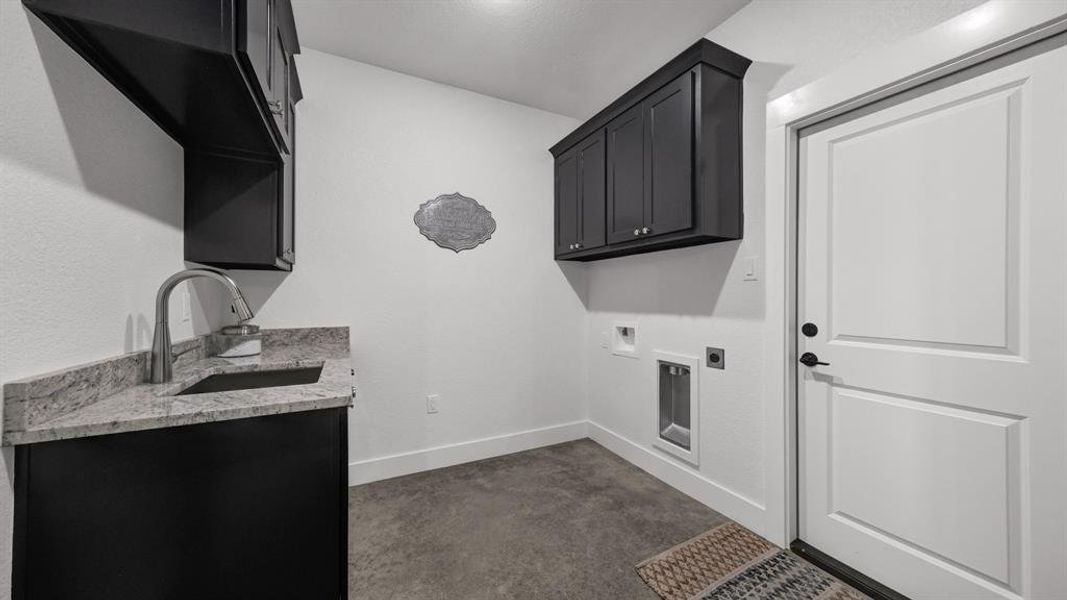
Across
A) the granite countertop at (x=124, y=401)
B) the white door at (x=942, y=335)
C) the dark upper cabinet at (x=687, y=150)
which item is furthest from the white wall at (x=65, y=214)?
the white door at (x=942, y=335)

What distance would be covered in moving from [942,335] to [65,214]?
279 cm

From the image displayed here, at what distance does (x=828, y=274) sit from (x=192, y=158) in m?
2.89

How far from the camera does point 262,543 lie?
993 mm

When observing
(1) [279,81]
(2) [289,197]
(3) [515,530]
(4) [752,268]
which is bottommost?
(3) [515,530]

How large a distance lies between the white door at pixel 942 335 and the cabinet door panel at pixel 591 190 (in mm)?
1099

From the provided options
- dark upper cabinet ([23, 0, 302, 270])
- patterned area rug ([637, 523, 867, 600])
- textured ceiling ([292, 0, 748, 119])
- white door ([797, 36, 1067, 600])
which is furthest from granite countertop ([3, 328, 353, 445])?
white door ([797, 36, 1067, 600])

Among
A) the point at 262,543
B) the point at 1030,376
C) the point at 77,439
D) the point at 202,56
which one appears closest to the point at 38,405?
the point at 77,439

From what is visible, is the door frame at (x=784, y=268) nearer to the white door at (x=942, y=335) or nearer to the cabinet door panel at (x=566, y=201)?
the white door at (x=942, y=335)

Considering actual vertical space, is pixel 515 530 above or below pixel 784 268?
below

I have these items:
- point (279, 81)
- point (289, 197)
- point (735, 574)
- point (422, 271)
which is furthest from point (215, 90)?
point (735, 574)

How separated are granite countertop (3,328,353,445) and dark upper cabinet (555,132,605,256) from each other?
1.78 m

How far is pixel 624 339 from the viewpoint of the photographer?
9.36 ft

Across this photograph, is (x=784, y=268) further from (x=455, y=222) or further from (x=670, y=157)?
(x=455, y=222)

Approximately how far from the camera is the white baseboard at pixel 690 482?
73.9 inches
